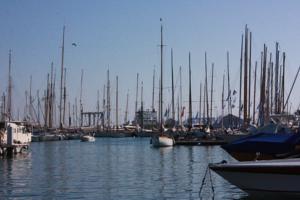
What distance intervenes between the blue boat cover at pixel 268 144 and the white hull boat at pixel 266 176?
7.55 m

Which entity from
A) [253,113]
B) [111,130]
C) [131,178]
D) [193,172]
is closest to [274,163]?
[131,178]

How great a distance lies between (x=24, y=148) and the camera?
67.1m

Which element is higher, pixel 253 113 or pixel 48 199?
pixel 253 113

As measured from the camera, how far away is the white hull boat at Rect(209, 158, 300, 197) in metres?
21.7

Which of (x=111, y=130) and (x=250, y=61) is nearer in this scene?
(x=250, y=61)

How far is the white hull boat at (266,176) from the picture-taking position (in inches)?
856

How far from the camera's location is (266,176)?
22297 mm

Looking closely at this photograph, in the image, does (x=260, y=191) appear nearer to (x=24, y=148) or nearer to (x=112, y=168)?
(x=112, y=168)

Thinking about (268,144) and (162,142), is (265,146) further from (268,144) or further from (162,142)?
(162,142)

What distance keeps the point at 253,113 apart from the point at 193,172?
43497 millimetres

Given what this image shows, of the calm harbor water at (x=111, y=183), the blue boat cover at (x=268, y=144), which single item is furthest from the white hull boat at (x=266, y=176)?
the blue boat cover at (x=268, y=144)

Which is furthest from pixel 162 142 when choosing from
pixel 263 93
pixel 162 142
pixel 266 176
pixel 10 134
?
pixel 266 176

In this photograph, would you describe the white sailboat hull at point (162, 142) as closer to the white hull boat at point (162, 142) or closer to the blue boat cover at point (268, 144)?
the white hull boat at point (162, 142)

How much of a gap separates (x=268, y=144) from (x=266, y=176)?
1009cm
